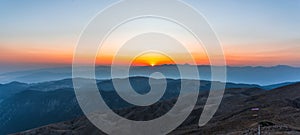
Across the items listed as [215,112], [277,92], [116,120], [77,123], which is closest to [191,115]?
[215,112]

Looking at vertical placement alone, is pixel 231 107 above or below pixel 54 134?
above

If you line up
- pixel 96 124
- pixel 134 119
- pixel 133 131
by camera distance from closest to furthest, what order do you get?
pixel 133 131 < pixel 134 119 < pixel 96 124

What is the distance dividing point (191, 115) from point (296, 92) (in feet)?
111

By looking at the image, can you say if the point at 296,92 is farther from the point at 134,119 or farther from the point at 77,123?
the point at 77,123

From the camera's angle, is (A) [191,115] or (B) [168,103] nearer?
(A) [191,115]

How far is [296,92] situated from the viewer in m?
115

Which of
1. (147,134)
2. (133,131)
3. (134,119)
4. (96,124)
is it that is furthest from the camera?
(96,124)

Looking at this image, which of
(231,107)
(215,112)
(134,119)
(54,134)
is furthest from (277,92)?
(54,134)

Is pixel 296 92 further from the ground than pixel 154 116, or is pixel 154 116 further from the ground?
pixel 296 92

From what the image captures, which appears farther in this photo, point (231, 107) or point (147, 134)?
point (231, 107)

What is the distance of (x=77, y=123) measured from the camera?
170 meters

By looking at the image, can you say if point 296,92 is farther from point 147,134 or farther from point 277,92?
point 147,134

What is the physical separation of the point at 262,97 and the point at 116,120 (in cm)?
6175

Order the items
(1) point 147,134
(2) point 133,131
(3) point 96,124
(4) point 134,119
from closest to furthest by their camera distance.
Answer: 1. (1) point 147,134
2. (2) point 133,131
3. (4) point 134,119
4. (3) point 96,124
